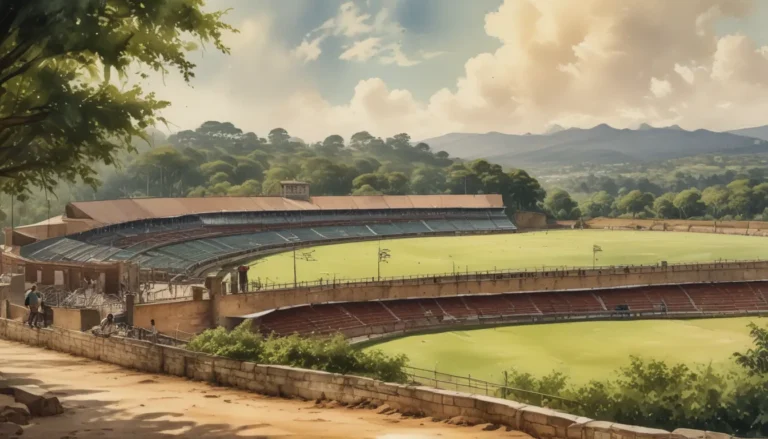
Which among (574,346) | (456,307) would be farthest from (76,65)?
(456,307)

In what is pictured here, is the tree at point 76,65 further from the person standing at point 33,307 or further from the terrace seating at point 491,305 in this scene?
the terrace seating at point 491,305

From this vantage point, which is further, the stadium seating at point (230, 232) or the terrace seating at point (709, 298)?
the terrace seating at point (709, 298)

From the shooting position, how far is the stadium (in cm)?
4225

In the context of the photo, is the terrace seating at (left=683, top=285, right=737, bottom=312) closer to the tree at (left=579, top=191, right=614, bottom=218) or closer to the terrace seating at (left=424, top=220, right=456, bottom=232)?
the terrace seating at (left=424, top=220, right=456, bottom=232)

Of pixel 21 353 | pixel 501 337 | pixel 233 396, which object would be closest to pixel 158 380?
pixel 233 396

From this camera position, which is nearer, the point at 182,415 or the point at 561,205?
the point at 182,415

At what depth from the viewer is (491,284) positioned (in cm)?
6091

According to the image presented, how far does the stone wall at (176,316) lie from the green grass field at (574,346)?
1033 centimetres

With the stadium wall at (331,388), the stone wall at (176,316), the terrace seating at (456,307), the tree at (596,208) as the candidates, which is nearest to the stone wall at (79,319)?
the stadium wall at (331,388)

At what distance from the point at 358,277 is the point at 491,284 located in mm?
12367

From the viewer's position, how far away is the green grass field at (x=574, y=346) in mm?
41750

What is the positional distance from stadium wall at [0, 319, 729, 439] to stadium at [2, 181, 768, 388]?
4.57m

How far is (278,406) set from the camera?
687 inches

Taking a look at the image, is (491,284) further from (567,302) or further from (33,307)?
(33,307)
